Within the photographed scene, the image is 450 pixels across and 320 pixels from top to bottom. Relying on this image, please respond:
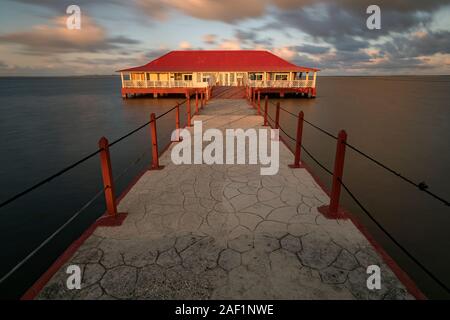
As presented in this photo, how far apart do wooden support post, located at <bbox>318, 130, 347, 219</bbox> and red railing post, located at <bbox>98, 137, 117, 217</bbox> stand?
349 cm

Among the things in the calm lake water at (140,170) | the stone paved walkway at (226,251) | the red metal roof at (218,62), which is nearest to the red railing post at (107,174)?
the stone paved walkway at (226,251)

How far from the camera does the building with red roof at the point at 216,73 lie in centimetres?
3394

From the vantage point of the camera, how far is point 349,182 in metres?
9.20

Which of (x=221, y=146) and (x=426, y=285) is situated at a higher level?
(x=221, y=146)

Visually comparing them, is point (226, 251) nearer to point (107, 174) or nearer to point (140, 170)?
point (107, 174)

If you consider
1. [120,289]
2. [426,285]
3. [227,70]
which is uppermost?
[227,70]

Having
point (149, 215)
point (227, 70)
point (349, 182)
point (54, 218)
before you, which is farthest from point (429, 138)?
point (227, 70)

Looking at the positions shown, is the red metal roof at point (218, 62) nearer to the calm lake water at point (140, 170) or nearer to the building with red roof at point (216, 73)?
the building with red roof at point (216, 73)

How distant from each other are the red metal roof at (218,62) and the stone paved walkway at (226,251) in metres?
32.9

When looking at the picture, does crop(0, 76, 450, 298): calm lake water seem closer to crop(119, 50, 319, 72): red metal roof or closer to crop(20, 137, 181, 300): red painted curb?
crop(20, 137, 181, 300): red painted curb

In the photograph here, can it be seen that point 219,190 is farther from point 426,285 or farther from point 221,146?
point 426,285

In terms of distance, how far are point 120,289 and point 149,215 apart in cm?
155

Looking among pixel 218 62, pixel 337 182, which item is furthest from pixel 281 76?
pixel 337 182

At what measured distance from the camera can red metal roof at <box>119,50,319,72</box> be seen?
35531mm
